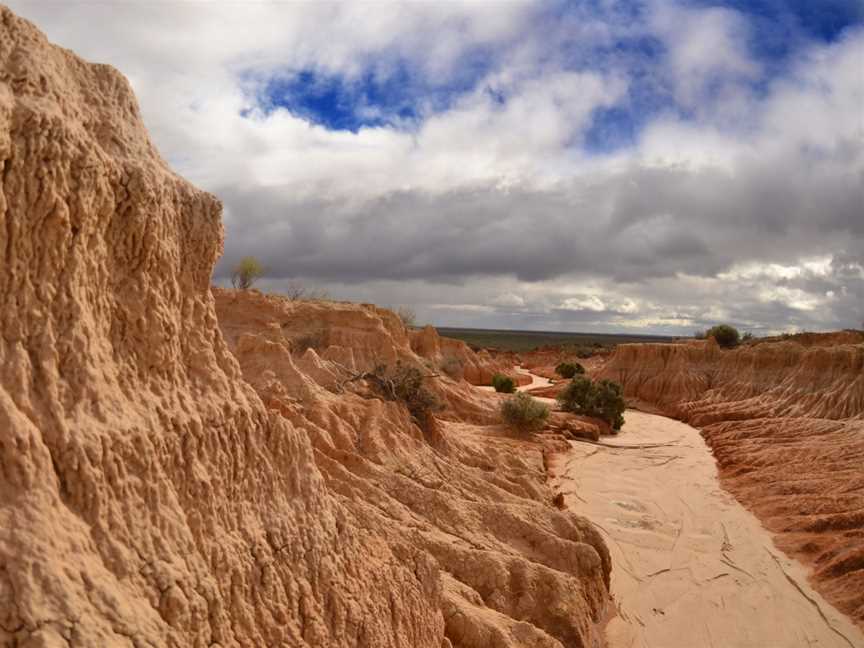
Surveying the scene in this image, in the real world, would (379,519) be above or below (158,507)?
below

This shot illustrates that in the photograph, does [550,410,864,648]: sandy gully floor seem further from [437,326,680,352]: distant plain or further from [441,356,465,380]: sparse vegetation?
[437,326,680,352]: distant plain

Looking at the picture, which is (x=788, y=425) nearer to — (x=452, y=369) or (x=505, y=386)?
(x=505, y=386)

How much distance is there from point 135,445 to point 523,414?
18907 millimetres

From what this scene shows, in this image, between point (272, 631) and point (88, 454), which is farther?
point (272, 631)

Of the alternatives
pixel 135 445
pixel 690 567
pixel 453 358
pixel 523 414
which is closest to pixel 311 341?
pixel 523 414

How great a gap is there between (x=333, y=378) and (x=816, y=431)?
763 inches

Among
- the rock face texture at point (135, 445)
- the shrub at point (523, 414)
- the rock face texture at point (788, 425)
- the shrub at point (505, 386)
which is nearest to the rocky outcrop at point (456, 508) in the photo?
the rock face texture at point (135, 445)

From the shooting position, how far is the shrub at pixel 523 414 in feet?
71.4

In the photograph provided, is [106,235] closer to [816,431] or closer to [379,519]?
[379,519]

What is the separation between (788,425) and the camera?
24.6m

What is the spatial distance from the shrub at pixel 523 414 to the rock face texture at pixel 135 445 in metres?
14.9

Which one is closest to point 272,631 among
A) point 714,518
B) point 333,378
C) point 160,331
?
point 160,331

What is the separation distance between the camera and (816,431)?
23.3 meters

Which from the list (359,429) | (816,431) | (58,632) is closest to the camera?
(58,632)
